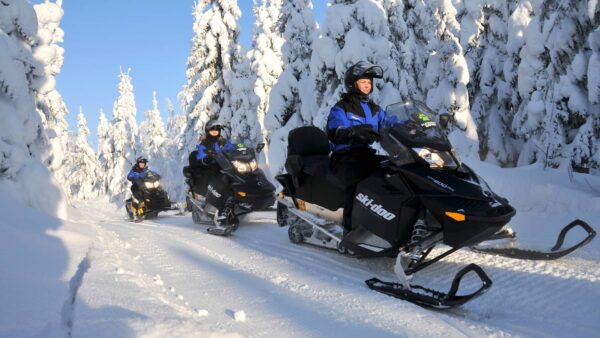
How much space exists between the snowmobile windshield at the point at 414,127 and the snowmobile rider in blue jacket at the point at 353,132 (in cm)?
28

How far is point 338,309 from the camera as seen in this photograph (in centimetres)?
306

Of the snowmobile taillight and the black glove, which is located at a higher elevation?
the black glove

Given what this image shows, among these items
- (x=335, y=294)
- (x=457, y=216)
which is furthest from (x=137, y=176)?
(x=457, y=216)

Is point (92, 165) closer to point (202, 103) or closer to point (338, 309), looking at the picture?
point (202, 103)

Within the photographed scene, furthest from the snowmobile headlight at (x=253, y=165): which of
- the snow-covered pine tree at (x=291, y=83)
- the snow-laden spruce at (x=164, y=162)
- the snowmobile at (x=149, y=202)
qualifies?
the snow-laden spruce at (x=164, y=162)

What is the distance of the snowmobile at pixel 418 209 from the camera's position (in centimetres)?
331

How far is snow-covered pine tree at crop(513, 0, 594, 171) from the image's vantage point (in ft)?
35.4

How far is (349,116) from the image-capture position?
471 cm

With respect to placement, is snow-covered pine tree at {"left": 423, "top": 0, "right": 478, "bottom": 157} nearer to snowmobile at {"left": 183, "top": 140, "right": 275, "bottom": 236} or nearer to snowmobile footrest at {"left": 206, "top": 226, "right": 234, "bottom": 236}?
snowmobile at {"left": 183, "top": 140, "right": 275, "bottom": 236}

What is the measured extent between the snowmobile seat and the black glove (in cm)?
56

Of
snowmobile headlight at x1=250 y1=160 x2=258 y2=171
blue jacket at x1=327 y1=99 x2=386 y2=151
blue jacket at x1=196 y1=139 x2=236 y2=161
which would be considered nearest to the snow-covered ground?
blue jacket at x1=327 y1=99 x2=386 y2=151

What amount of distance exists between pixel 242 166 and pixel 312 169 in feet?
9.62

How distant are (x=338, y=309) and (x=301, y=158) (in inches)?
100

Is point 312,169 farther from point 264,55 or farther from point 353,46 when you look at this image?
point 264,55
